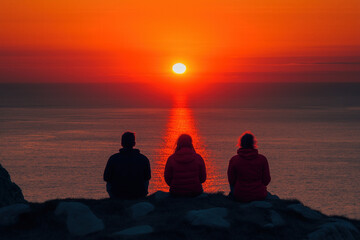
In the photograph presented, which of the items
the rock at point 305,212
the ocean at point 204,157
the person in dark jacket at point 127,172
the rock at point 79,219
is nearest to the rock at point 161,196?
the person in dark jacket at point 127,172

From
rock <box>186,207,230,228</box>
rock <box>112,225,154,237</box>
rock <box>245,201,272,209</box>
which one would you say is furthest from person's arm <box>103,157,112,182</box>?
rock <box>245,201,272,209</box>

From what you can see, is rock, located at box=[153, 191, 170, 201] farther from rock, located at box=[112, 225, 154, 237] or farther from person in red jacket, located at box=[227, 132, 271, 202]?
rock, located at box=[112, 225, 154, 237]

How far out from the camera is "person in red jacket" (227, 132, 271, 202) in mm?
10953

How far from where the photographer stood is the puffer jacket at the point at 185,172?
1114cm

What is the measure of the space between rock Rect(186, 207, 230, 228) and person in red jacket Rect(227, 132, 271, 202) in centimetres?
104

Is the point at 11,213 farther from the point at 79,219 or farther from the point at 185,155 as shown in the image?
the point at 185,155

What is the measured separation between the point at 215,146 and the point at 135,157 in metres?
93.4

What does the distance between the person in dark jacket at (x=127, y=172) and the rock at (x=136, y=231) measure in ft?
7.13

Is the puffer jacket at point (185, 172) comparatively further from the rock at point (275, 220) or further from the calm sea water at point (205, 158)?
the calm sea water at point (205, 158)

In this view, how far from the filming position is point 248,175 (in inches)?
438

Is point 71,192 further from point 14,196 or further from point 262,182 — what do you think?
point 262,182

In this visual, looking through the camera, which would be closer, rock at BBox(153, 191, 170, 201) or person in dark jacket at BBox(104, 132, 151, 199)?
person in dark jacket at BBox(104, 132, 151, 199)

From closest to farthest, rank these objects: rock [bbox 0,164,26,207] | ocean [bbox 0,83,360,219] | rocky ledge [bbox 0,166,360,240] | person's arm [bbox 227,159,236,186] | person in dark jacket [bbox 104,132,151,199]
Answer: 1. rocky ledge [bbox 0,166,360,240]
2. person's arm [bbox 227,159,236,186]
3. person in dark jacket [bbox 104,132,151,199]
4. rock [bbox 0,164,26,207]
5. ocean [bbox 0,83,360,219]

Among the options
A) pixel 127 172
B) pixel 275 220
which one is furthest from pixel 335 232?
pixel 127 172
